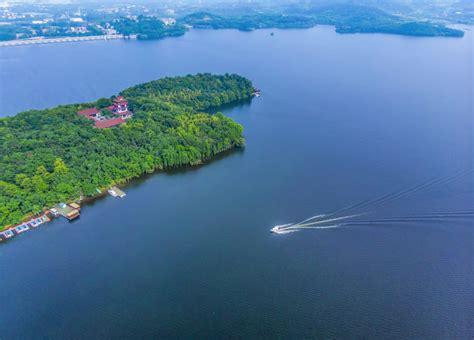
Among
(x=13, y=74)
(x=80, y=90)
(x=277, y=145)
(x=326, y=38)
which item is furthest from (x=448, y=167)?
(x=326, y=38)

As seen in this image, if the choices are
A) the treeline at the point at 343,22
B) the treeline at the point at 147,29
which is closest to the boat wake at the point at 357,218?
the treeline at the point at 343,22

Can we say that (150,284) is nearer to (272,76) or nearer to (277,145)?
(277,145)

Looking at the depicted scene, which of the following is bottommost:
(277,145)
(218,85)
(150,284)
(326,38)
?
(150,284)

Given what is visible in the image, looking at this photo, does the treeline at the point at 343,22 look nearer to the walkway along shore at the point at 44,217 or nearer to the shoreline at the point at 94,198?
the shoreline at the point at 94,198

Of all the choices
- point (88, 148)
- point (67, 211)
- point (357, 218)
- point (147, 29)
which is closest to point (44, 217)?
point (67, 211)

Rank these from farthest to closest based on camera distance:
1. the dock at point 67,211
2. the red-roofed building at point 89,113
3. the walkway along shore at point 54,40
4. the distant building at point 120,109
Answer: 1. the walkway along shore at point 54,40
2. the distant building at point 120,109
3. the red-roofed building at point 89,113
4. the dock at point 67,211

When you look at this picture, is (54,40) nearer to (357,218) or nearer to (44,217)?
(44,217)

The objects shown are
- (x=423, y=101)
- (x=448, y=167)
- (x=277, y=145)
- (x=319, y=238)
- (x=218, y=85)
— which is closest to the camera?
(x=319, y=238)
